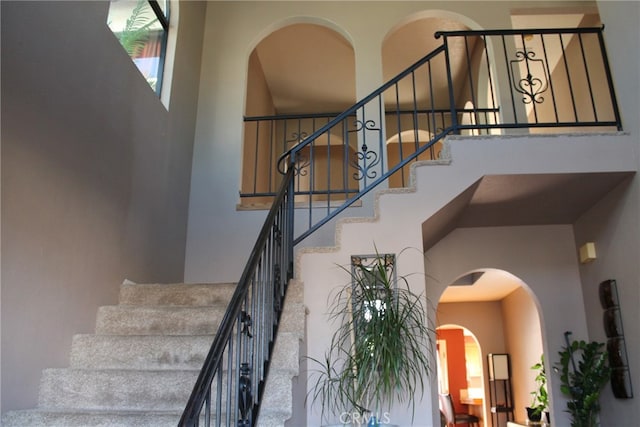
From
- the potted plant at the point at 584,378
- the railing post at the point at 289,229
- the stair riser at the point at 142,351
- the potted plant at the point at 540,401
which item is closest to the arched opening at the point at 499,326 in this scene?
the potted plant at the point at 540,401

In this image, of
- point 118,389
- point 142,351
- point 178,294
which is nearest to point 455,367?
point 178,294

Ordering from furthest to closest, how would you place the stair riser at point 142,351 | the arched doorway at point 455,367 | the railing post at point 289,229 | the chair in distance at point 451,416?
1. the arched doorway at point 455,367
2. the chair in distance at point 451,416
3. the railing post at point 289,229
4. the stair riser at point 142,351

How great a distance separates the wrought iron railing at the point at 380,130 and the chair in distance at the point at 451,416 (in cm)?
392

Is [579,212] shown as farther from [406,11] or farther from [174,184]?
[174,184]

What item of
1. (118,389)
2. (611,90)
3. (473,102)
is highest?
(473,102)

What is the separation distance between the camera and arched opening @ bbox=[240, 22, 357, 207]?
674 centimetres

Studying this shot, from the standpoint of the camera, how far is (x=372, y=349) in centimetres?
267

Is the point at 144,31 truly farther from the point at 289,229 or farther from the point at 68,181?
the point at 289,229

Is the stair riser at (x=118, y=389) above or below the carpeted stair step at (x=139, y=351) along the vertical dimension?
below

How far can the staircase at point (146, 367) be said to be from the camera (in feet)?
7.72

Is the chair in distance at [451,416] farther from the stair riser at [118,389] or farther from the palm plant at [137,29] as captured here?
the palm plant at [137,29]

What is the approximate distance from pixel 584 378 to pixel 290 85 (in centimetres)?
568

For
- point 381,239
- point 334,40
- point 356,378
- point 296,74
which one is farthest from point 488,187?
point 296,74

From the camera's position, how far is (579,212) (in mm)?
4402
